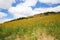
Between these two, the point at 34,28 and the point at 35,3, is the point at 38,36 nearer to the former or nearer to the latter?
the point at 34,28

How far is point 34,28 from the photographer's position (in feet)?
7.75

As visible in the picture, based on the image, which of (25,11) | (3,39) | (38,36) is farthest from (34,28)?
(3,39)

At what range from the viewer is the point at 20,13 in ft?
7.98

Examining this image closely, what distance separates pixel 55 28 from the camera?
234 centimetres

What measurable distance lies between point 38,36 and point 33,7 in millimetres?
435

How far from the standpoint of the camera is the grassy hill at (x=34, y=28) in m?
2.31

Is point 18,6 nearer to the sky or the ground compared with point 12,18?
nearer to the sky

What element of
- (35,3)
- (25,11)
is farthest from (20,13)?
(35,3)

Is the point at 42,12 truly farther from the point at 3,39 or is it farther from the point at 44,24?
the point at 3,39

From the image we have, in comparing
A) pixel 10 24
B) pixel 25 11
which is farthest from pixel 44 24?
pixel 10 24

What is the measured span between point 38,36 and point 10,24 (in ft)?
1.44

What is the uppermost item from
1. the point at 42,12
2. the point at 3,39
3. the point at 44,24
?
the point at 42,12

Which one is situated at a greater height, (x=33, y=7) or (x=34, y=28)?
(x=33, y=7)

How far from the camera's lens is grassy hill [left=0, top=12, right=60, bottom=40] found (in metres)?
2.31
